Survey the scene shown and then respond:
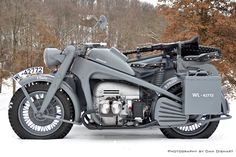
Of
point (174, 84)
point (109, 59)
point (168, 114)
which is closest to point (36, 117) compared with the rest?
point (109, 59)

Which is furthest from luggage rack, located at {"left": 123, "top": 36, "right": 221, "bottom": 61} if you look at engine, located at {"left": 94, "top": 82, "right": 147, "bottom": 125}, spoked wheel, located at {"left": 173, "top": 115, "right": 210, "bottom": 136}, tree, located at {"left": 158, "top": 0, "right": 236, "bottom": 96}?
tree, located at {"left": 158, "top": 0, "right": 236, "bottom": 96}

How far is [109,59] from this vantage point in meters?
5.31

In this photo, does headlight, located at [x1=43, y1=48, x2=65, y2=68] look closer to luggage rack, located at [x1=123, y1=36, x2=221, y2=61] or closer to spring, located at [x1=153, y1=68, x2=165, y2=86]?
luggage rack, located at [x1=123, y1=36, x2=221, y2=61]

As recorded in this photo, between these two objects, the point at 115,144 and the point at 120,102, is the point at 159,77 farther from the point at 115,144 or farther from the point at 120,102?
the point at 115,144

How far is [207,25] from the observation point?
25.0 m

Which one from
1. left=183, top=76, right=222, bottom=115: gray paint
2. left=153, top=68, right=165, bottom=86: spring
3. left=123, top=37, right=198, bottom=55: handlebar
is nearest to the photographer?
left=183, top=76, right=222, bottom=115: gray paint

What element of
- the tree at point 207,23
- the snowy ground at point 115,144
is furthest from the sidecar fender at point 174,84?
the tree at point 207,23

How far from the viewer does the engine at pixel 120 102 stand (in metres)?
5.26

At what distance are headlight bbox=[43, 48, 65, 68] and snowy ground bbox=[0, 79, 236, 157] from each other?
0.94 meters

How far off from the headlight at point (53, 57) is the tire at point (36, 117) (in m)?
0.28

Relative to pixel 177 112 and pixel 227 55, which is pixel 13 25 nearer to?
pixel 227 55

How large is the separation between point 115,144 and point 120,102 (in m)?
0.68

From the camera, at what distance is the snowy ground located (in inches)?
166

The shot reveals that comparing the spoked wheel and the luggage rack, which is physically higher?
the luggage rack
